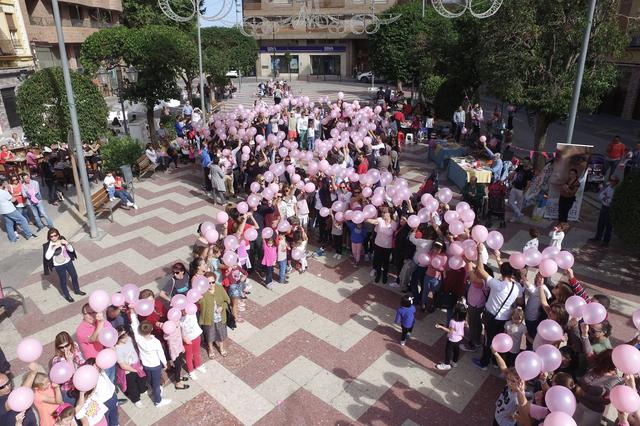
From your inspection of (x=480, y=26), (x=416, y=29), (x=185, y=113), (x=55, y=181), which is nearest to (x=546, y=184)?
(x=480, y=26)

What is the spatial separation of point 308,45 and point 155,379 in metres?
56.2

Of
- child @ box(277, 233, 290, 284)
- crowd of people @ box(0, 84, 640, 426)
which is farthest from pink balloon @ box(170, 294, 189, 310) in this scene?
child @ box(277, 233, 290, 284)

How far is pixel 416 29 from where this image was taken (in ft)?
92.7

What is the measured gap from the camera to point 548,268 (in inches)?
224

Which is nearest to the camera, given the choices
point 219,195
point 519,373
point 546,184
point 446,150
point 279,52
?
point 519,373

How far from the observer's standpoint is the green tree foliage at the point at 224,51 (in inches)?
1176

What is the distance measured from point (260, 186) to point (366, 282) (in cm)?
321

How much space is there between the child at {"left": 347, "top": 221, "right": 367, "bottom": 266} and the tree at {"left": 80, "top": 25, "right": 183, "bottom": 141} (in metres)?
11.4

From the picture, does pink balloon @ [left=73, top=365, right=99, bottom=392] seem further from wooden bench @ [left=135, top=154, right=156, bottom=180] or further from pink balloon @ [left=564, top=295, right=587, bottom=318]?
wooden bench @ [left=135, top=154, right=156, bottom=180]

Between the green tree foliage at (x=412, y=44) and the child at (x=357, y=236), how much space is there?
13.8 m

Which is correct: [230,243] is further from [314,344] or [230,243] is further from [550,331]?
[550,331]

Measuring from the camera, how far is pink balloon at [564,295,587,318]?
4.95 m

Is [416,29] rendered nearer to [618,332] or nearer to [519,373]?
[618,332]

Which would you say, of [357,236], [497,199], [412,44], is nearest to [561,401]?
[357,236]
